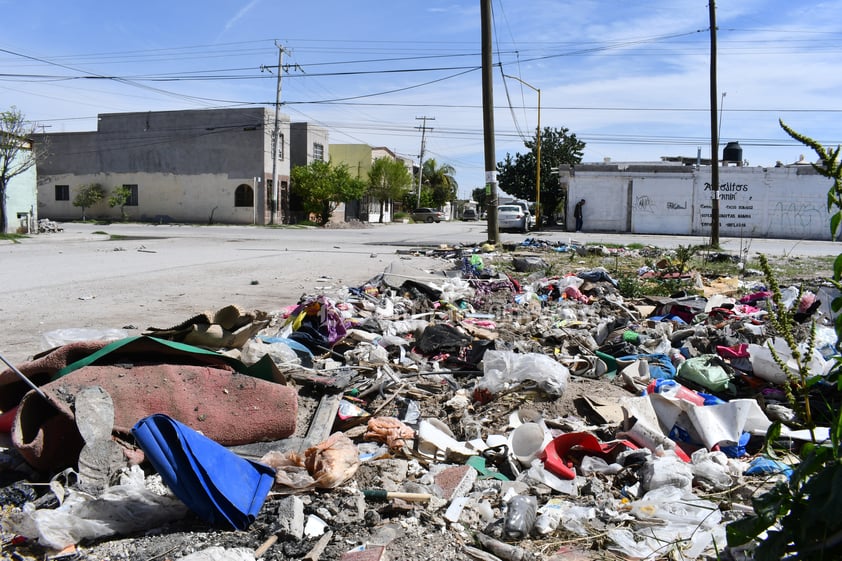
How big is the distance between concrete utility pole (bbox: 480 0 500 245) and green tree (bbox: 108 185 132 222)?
31339 millimetres

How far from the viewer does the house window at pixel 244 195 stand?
141ft

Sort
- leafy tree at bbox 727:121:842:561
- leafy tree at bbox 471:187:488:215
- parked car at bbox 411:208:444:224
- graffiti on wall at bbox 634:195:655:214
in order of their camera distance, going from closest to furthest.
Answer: leafy tree at bbox 727:121:842:561 → graffiti on wall at bbox 634:195:655:214 → parked car at bbox 411:208:444:224 → leafy tree at bbox 471:187:488:215

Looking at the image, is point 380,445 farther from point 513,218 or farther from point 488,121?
point 513,218

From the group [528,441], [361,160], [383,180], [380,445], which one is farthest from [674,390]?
[361,160]

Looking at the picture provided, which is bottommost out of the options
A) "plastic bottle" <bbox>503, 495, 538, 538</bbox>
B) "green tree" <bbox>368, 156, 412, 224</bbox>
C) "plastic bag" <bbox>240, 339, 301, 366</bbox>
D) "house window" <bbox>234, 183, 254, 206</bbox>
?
"plastic bottle" <bbox>503, 495, 538, 538</bbox>

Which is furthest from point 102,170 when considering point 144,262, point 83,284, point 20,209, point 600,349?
point 600,349

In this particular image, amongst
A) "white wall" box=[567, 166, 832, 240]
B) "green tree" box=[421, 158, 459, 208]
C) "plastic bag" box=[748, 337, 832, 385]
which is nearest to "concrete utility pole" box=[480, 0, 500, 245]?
"plastic bag" box=[748, 337, 832, 385]

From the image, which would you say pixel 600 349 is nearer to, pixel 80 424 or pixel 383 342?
pixel 383 342

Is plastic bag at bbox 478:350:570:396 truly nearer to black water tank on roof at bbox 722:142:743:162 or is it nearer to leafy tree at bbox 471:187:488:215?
black water tank on roof at bbox 722:142:743:162

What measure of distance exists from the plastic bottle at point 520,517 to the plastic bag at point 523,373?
170 centimetres

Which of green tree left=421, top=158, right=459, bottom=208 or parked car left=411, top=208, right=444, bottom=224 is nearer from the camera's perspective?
parked car left=411, top=208, right=444, bottom=224

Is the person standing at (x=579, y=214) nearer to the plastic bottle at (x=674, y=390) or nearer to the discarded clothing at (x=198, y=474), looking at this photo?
the plastic bottle at (x=674, y=390)

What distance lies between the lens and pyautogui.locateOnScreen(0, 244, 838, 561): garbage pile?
2.77m

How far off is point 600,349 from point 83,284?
764 cm
